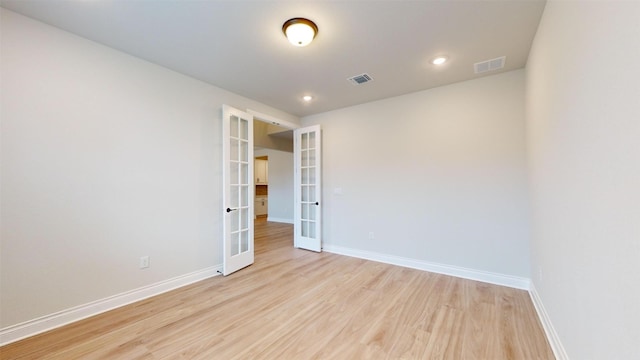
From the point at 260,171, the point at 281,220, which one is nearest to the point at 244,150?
the point at 281,220

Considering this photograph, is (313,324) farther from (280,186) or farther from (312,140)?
(280,186)

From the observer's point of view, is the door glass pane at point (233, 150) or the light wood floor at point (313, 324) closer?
the light wood floor at point (313, 324)

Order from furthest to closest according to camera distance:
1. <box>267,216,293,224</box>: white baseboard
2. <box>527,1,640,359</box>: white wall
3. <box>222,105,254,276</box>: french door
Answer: <box>267,216,293,224</box>: white baseboard, <box>222,105,254,276</box>: french door, <box>527,1,640,359</box>: white wall

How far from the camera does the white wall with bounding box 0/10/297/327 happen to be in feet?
6.50

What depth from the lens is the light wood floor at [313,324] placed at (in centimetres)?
182

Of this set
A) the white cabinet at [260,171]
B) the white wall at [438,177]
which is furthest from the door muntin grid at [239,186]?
the white cabinet at [260,171]

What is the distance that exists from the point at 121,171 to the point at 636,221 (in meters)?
3.69

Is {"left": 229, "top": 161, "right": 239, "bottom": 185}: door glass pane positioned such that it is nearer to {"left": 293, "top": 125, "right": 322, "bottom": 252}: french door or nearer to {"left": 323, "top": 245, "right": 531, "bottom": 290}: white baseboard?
{"left": 293, "top": 125, "right": 322, "bottom": 252}: french door

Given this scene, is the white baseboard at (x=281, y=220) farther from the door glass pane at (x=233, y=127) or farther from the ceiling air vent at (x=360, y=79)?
the ceiling air vent at (x=360, y=79)

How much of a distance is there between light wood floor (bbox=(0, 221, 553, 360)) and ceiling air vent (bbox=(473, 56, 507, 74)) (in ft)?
8.88

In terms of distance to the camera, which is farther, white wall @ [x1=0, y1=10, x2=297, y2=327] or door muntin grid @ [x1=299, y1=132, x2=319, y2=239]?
door muntin grid @ [x1=299, y1=132, x2=319, y2=239]

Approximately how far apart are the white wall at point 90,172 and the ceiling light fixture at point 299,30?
5.86 feet

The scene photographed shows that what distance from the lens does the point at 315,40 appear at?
236 centimetres

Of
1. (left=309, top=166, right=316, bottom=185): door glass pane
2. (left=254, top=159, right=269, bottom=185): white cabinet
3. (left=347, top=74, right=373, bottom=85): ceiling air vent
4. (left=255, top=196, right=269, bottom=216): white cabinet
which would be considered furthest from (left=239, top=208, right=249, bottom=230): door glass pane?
(left=254, top=159, right=269, bottom=185): white cabinet
